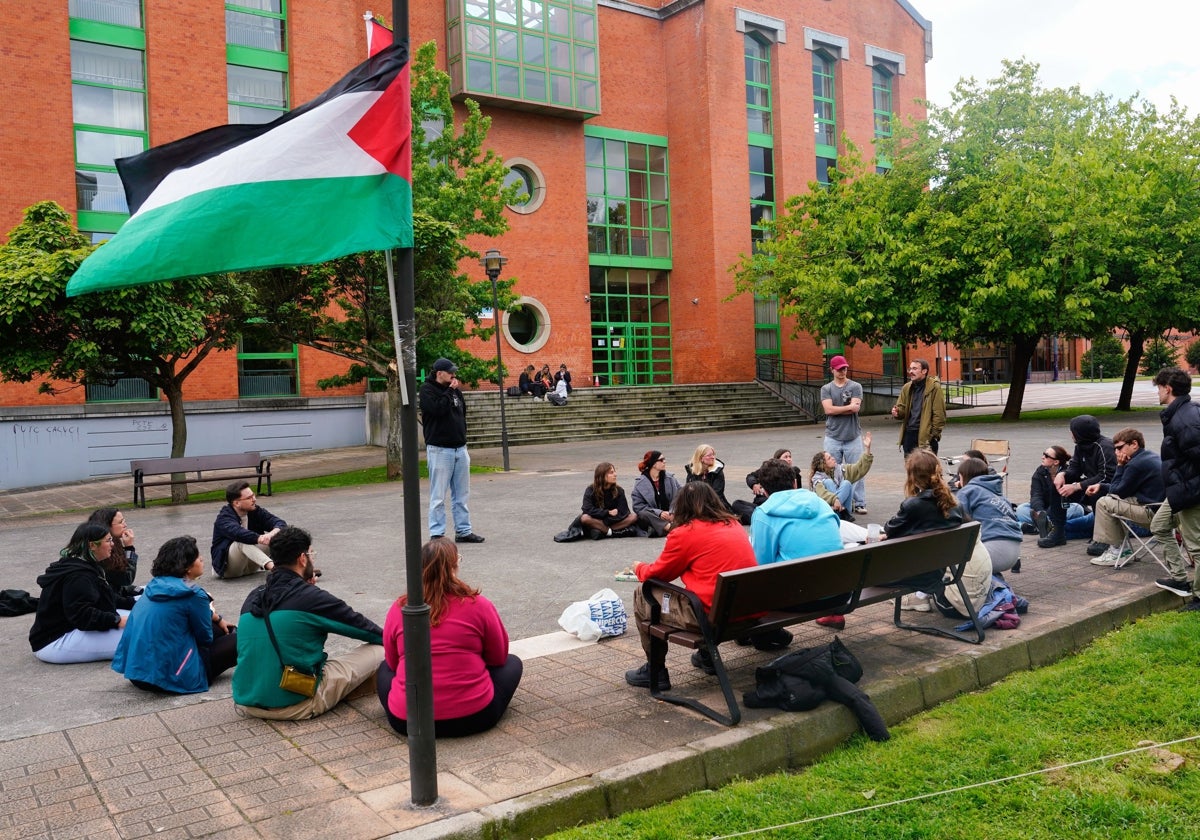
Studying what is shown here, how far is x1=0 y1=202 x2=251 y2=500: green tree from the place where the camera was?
1305 cm

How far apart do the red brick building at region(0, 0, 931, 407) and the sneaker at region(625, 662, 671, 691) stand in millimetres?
22741

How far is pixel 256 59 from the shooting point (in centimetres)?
2641

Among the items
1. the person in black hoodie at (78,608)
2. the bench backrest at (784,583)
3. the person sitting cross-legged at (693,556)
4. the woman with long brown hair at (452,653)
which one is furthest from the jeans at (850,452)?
the person in black hoodie at (78,608)

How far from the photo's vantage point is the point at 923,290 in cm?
2456

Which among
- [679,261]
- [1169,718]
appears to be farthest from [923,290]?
[1169,718]

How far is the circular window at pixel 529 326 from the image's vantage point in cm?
3166

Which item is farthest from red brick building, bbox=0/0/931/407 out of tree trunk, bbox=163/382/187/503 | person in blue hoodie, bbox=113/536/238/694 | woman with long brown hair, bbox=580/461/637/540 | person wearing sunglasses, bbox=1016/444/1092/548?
person wearing sunglasses, bbox=1016/444/1092/548

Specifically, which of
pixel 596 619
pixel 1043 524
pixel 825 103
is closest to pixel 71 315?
pixel 596 619

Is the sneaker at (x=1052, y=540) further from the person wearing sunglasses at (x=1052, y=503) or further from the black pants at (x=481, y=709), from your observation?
the black pants at (x=481, y=709)

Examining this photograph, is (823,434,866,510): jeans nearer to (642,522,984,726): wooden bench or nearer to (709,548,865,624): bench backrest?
(642,522,984,726): wooden bench

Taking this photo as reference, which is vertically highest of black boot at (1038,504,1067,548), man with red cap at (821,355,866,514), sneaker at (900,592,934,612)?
man with red cap at (821,355,866,514)

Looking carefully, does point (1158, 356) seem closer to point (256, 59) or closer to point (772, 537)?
point (256, 59)

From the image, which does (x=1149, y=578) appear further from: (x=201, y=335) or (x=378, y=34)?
(x=201, y=335)

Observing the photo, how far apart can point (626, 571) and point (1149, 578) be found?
4307 mm
